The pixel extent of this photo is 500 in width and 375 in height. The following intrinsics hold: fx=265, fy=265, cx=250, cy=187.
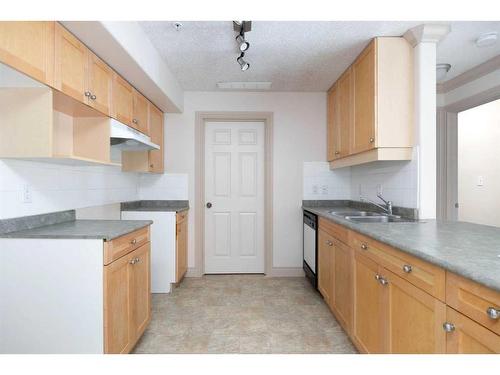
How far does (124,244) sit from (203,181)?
182 cm

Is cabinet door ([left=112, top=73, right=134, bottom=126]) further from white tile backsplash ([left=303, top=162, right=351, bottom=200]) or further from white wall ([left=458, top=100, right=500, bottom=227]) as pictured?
white wall ([left=458, top=100, right=500, bottom=227])

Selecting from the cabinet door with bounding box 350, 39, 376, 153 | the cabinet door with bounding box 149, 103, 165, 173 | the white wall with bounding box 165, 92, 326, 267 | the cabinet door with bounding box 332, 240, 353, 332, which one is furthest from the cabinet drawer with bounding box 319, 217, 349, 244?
the cabinet door with bounding box 149, 103, 165, 173

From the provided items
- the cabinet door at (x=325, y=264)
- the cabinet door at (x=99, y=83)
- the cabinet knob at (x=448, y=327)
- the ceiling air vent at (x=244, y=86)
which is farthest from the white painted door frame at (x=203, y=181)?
the cabinet knob at (x=448, y=327)

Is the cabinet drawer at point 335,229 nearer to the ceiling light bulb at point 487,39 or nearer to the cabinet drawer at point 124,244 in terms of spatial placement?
the cabinet drawer at point 124,244

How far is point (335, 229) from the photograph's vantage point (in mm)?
2186

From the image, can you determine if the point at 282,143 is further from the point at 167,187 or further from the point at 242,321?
the point at 242,321

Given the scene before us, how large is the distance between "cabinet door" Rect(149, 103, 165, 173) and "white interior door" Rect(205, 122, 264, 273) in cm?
56

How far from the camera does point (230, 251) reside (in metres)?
3.45

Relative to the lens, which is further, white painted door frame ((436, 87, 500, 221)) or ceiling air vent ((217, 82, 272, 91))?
white painted door frame ((436, 87, 500, 221))

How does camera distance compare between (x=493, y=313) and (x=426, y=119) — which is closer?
(x=493, y=313)

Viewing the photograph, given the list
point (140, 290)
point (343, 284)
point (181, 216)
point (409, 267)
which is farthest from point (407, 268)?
point (181, 216)

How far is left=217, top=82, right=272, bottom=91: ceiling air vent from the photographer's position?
3018 millimetres

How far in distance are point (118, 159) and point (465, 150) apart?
4525 millimetres

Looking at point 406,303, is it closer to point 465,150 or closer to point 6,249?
point 6,249
